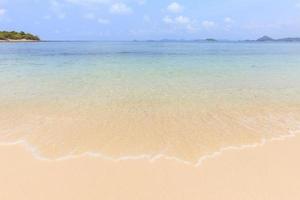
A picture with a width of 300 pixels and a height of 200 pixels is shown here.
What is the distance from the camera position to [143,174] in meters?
3.67

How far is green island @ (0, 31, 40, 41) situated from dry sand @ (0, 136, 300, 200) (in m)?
103

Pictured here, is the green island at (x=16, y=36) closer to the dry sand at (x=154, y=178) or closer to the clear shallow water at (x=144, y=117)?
the clear shallow water at (x=144, y=117)

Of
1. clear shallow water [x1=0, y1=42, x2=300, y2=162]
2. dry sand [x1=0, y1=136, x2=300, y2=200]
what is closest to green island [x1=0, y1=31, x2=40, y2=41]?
clear shallow water [x1=0, y1=42, x2=300, y2=162]

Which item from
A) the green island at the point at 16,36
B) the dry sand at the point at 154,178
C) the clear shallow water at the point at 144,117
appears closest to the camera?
the dry sand at the point at 154,178

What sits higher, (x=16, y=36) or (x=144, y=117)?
(x=16, y=36)

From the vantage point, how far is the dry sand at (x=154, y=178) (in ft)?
10.4

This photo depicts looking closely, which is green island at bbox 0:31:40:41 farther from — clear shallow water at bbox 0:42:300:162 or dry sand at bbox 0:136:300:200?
dry sand at bbox 0:136:300:200

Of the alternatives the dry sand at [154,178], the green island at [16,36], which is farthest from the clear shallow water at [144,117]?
the green island at [16,36]

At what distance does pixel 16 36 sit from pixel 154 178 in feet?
366

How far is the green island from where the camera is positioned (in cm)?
9289

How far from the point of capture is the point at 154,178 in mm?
3545

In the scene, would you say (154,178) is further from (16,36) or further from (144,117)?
(16,36)

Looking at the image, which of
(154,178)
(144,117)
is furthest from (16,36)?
(154,178)

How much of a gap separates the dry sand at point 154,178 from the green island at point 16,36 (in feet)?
337
